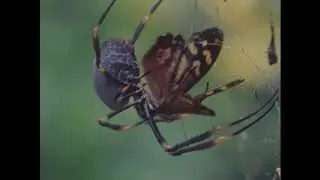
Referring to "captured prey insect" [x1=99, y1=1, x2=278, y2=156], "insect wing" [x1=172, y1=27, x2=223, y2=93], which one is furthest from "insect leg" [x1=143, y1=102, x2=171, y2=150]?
"insect wing" [x1=172, y1=27, x2=223, y2=93]

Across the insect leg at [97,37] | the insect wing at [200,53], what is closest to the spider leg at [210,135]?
the insect wing at [200,53]

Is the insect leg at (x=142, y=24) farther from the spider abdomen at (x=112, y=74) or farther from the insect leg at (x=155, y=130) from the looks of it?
the insect leg at (x=155, y=130)

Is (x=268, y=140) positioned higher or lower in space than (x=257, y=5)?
lower

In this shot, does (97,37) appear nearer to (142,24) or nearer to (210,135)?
(142,24)

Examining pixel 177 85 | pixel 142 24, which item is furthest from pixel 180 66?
pixel 142 24
